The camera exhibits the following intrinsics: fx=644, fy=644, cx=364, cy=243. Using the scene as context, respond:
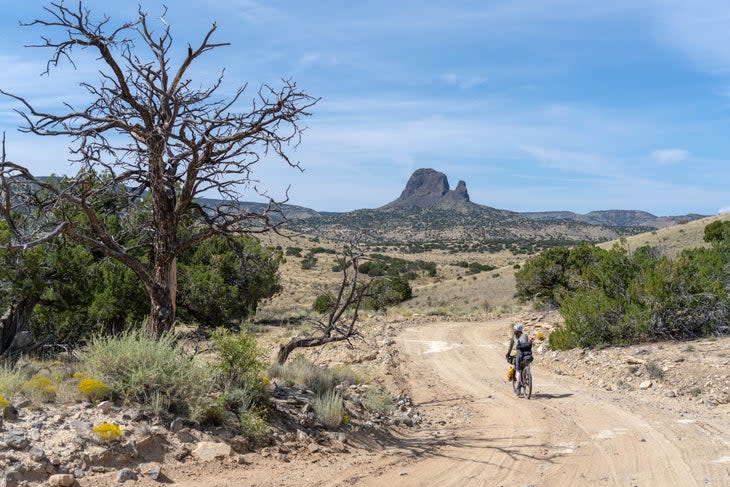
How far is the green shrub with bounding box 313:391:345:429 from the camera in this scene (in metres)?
9.14

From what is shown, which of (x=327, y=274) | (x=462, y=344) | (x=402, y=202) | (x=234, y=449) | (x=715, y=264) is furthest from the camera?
(x=402, y=202)

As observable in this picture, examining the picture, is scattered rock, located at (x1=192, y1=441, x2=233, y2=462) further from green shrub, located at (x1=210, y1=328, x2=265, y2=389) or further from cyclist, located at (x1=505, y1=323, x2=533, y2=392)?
cyclist, located at (x1=505, y1=323, x2=533, y2=392)

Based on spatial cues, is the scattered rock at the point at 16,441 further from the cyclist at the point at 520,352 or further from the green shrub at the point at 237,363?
the cyclist at the point at 520,352

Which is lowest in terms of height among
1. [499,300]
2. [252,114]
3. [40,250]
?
[499,300]

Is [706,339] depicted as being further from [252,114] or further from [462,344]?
[252,114]

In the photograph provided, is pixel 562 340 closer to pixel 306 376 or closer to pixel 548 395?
pixel 548 395

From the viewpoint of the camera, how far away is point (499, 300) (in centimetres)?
4709

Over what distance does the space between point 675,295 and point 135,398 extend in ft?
48.2

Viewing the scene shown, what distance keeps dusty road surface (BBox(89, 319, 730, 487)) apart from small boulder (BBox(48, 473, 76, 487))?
3.31ft

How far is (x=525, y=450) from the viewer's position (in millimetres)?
8781

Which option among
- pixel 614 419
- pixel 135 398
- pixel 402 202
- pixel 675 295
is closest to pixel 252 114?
pixel 135 398

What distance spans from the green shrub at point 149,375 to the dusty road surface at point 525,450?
1151 mm

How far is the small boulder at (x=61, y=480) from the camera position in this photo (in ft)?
19.1

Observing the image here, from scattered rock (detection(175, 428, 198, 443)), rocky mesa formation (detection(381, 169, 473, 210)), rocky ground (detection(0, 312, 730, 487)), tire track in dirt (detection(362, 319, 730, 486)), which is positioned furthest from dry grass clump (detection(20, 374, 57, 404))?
rocky mesa formation (detection(381, 169, 473, 210))
